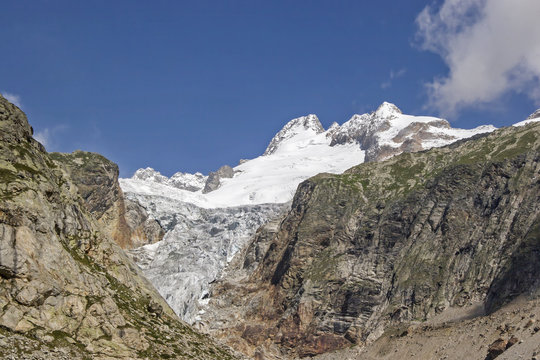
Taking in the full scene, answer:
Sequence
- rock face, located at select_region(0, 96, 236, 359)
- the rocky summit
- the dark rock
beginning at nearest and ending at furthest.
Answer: rock face, located at select_region(0, 96, 236, 359) → the rocky summit → the dark rock

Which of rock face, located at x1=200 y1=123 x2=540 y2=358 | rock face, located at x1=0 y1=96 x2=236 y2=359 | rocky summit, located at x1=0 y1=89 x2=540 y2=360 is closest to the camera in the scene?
Answer: rock face, located at x1=0 y1=96 x2=236 y2=359

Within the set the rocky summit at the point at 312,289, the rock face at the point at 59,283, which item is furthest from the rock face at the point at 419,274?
the rock face at the point at 59,283

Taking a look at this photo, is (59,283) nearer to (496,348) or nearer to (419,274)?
(496,348)

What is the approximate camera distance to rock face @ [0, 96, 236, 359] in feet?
200

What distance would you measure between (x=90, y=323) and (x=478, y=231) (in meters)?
136

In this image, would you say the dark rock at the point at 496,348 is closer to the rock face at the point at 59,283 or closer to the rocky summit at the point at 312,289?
the rocky summit at the point at 312,289

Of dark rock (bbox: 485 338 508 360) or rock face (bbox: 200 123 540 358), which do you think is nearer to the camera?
dark rock (bbox: 485 338 508 360)

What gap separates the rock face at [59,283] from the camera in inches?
2400

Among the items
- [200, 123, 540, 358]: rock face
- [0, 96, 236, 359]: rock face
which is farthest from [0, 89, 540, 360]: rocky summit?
[200, 123, 540, 358]: rock face

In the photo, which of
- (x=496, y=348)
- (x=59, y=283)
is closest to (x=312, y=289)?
(x=496, y=348)

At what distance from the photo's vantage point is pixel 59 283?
67.4 metres

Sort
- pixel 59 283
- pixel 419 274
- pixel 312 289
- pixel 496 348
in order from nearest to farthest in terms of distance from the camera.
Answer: pixel 59 283
pixel 496 348
pixel 419 274
pixel 312 289

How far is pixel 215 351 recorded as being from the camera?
85688 millimetres

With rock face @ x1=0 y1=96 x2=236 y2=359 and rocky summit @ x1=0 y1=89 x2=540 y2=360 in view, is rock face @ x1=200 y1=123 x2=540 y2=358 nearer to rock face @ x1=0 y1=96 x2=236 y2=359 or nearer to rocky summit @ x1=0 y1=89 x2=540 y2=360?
rocky summit @ x1=0 y1=89 x2=540 y2=360
